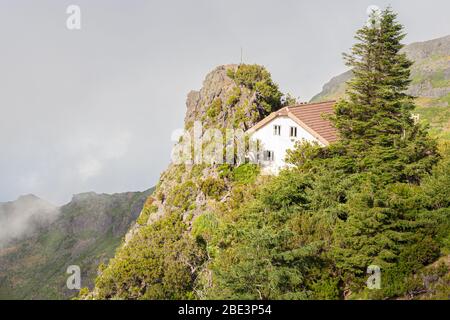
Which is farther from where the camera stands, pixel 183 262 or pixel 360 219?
pixel 183 262

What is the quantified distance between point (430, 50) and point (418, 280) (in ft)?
444

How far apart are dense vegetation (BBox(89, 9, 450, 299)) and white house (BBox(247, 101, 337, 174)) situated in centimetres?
152

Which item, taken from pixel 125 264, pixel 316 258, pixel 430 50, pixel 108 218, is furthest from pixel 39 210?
pixel 316 258

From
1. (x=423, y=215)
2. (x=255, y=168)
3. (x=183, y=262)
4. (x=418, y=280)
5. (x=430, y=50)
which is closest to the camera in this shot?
(x=418, y=280)

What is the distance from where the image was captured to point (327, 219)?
20.3 meters

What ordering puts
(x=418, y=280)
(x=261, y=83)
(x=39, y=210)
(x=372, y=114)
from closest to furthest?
1. (x=418, y=280)
2. (x=372, y=114)
3. (x=261, y=83)
4. (x=39, y=210)

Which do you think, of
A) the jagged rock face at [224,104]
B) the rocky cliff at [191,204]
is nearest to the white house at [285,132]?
Result: the rocky cliff at [191,204]

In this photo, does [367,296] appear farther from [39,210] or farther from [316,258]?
[39,210]

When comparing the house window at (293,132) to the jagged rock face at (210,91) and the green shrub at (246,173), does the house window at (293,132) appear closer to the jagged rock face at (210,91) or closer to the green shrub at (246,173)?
the green shrub at (246,173)

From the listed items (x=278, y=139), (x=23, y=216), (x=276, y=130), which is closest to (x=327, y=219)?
(x=278, y=139)

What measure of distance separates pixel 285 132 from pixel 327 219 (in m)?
12.9

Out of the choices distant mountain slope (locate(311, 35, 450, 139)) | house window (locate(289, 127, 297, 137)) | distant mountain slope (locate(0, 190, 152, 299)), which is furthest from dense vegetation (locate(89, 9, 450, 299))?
distant mountain slope (locate(0, 190, 152, 299))

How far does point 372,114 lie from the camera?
28656 millimetres

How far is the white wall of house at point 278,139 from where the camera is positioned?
3175cm
